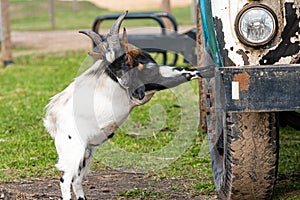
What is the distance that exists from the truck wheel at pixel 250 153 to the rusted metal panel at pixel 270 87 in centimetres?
38

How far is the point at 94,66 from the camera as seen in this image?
500 centimetres

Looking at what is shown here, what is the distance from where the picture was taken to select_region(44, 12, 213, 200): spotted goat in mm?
4703

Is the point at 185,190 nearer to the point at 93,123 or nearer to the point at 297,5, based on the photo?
the point at 93,123

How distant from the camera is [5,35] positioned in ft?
49.4

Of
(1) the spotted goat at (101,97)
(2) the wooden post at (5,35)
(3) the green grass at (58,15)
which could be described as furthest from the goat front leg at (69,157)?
(3) the green grass at (58,15)

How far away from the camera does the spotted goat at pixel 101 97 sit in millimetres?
4703

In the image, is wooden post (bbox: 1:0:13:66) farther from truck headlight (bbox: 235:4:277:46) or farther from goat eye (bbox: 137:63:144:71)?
truck headlight (bbox: 235:4:277:46)

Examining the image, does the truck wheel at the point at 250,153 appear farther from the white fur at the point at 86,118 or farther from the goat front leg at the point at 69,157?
the goat front leg at the point at 69,157

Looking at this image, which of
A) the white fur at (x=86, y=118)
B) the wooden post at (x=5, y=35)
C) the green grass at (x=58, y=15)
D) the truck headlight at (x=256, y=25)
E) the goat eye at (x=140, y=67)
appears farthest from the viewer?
the green grass at (x=58, y=15)

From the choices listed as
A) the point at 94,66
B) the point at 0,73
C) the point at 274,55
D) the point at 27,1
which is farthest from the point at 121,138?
the point at 27,1

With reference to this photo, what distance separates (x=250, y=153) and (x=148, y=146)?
2.86m

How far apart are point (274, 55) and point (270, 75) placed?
0.22 m

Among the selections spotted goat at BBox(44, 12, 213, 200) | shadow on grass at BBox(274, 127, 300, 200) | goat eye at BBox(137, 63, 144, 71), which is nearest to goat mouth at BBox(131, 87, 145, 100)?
spotted goat at BBox(44, 12, 213, 200)

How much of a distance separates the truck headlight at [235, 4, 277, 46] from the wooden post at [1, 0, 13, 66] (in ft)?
37.2
